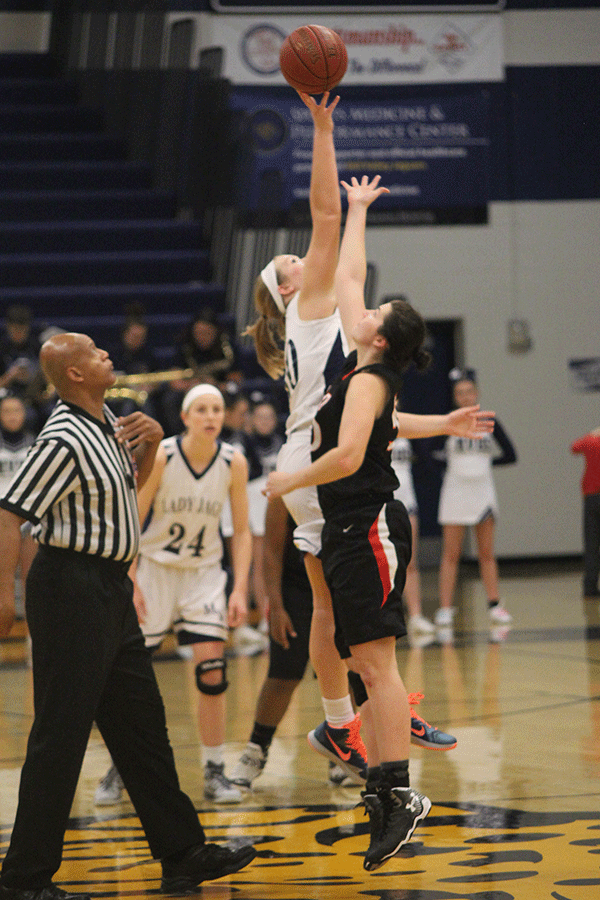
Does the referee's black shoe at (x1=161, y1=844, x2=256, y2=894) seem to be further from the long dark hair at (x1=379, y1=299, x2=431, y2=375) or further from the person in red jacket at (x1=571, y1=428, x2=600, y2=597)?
the person in red jacket at (x1=571, y1=428, x2=600, y2=597)

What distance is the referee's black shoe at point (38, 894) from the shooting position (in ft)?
11.2

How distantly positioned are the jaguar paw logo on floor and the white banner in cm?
1137

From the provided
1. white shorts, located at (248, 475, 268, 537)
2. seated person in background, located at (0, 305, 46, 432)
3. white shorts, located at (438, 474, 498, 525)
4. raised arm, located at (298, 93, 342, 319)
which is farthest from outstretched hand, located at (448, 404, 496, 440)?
seated person in background, located at (0, 305, 46, 432)

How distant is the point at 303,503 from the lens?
4184 mm

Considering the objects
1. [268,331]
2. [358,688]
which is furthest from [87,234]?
[358,688]

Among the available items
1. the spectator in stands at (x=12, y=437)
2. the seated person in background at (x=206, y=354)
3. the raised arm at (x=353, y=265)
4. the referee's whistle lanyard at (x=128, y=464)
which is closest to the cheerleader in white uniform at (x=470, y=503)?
the seated person in background at (x=206, y=354)

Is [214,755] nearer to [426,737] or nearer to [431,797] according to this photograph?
[431,797]

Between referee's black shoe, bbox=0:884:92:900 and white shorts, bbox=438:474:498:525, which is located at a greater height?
white shorts, bbox=438:474:498:525

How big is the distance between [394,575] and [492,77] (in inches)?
485

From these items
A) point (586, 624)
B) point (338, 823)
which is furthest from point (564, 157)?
point (338, 823)

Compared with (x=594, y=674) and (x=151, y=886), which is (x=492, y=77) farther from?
(x=151, y=886)

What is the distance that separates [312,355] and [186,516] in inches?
53.0

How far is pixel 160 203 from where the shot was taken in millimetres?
14164

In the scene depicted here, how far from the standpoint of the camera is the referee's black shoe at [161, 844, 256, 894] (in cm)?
363
